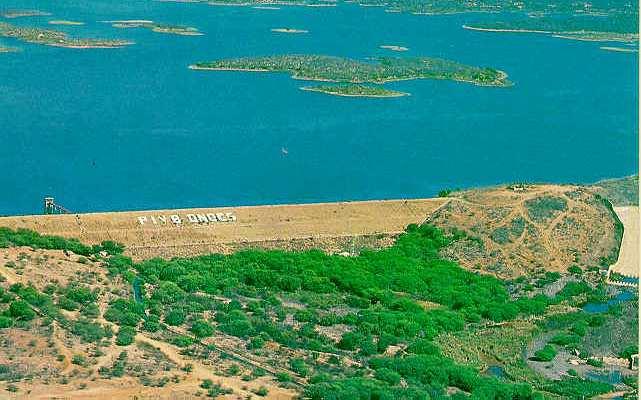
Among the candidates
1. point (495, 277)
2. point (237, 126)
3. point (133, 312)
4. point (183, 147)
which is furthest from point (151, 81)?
point (133, 312)

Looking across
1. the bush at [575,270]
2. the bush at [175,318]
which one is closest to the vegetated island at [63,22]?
the bush at [575,270]

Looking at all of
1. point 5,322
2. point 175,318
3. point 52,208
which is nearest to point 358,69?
point 52,208

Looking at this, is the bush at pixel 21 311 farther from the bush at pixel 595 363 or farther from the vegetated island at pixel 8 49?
the vegetated island at pixel 8 49

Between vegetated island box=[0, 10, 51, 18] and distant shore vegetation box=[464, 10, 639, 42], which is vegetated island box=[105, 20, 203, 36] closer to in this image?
vegetated island box=[0, 10, 51, 18]

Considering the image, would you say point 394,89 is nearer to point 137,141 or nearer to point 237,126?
point 237,126

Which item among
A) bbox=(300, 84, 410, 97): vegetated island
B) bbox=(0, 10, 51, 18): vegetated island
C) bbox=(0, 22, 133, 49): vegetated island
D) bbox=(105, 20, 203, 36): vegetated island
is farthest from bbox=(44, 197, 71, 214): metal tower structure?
bbox=(0, 10, 51, 18): vegetated island
